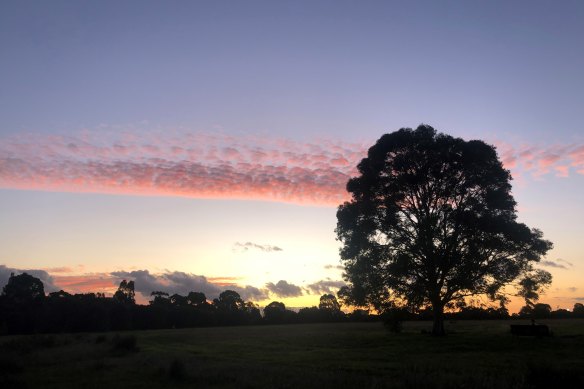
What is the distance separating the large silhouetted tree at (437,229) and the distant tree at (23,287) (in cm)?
9839

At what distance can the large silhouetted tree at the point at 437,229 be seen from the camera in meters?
33.4

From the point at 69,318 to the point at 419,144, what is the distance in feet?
266

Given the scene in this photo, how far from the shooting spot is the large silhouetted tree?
33.4 meters

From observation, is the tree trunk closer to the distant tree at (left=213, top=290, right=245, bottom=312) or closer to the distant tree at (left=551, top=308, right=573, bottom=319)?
the distant tree at (left=551, top=308, right=573, bottom=319)

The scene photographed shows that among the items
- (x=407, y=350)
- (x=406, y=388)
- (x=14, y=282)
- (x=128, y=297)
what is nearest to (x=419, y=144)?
(x=407, y=350)

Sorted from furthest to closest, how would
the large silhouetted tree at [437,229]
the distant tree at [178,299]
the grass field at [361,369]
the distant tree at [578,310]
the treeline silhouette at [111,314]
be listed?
the distant tree at [178,299]
the distant tree at [578,310]
the treeline silhouette at [111,314]
the large silhouetted tree at [437,229]
the grass field at [361,369]

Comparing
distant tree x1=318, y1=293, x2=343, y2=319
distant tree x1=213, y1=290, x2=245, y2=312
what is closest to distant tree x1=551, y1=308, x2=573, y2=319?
distant tree x1=318, y1=293, x2=343, y2=319

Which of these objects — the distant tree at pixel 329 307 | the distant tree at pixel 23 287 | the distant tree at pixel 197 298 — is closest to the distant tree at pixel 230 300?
the distant tree at pixel 197 298

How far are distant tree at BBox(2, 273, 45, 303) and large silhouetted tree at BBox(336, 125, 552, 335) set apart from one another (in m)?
98.4

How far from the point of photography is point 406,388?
14625mm

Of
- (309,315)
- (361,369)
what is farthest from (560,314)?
(361,369)

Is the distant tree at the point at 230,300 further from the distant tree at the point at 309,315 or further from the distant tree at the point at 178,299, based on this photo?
the distant tree at the point at 309,315

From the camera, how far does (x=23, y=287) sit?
109938 millimetres

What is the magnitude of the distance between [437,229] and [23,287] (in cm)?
11148
